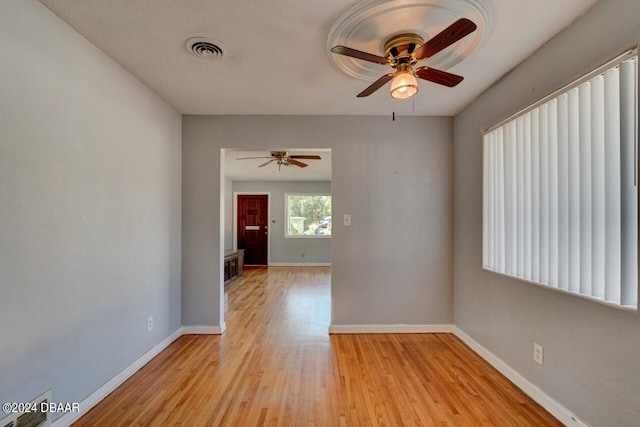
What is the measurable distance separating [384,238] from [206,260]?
197cm

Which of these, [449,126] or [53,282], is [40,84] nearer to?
[53,282]

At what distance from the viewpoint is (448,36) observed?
1.38m

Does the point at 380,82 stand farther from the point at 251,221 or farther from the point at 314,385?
the point at 251,221

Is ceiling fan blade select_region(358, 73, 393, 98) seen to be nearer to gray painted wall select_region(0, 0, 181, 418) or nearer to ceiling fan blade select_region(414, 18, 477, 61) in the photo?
ceiling fan blade select_region(414, 18, 477, 61)

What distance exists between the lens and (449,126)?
3135mm

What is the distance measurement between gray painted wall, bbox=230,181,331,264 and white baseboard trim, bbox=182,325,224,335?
4854mm

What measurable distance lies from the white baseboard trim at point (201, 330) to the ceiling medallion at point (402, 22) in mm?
2879

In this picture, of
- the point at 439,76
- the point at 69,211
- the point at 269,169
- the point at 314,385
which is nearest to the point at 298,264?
the point at 269,169

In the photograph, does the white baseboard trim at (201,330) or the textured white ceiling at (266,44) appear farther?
the white baseboard trim at (201,330)

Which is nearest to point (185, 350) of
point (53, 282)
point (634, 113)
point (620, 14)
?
point (53, 282)

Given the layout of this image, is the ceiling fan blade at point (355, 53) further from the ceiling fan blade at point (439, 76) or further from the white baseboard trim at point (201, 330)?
the white baseboard trim at point (201, 330)

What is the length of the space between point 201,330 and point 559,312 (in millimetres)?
3147

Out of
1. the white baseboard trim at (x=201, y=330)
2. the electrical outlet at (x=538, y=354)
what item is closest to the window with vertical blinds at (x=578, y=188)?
the electrical outlet at (x=538, y=354)

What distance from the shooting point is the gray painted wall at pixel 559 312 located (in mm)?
1389
